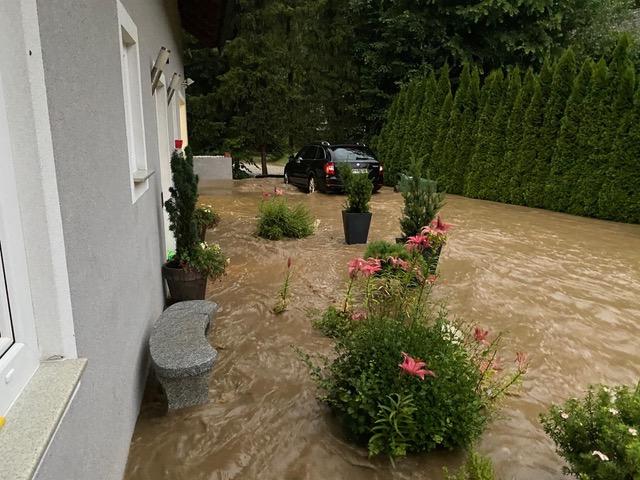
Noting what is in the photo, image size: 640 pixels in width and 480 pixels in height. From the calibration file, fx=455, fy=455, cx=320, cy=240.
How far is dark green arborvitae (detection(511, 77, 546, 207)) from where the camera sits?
1146cm

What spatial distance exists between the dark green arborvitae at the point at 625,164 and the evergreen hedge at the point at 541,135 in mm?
19

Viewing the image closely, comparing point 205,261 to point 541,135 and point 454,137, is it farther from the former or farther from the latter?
point 454,137

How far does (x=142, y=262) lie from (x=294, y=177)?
11.7 m

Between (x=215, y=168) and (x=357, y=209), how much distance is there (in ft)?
34.8

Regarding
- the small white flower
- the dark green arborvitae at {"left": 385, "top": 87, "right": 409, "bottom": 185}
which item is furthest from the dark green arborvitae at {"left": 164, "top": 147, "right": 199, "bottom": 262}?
the dark green arborvitae at {"left": 385, "top": 87, "right": 409, "bottom": 185}

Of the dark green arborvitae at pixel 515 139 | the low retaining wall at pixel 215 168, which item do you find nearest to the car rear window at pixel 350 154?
the dark green arborvitae at pixel 515 139

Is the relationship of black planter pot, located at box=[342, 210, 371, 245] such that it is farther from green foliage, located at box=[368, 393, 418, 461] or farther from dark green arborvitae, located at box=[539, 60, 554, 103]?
dark green arborvitae, located at box=[539, 60, 554, 103]

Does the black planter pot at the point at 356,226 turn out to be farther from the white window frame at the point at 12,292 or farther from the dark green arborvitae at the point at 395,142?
the dark green arborvitae at the point at 395,142

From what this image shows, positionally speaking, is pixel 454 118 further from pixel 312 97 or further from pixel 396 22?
pixel 312 97

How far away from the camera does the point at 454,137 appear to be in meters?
13.8

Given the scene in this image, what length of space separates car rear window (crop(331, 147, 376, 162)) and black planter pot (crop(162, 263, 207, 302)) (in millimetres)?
A: 8973

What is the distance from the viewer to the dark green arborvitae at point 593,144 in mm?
9992

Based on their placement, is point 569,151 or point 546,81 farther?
point 546,81

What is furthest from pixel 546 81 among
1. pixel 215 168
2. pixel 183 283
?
pixel 215 168
